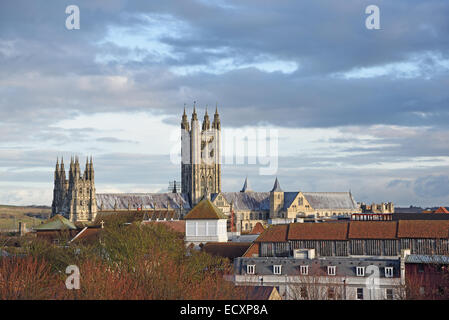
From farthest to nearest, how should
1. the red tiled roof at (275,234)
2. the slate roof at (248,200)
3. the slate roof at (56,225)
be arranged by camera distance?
the slate roof at (248,200), the slate roof at (56,225), the red tiled roof at (275,234)

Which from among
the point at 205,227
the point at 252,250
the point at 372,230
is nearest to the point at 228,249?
the point at 252,250

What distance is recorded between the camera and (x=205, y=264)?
56188 mm

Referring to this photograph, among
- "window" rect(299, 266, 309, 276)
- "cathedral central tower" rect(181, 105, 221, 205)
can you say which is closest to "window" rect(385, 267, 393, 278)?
"window" rect(299, 266, 309, 276)

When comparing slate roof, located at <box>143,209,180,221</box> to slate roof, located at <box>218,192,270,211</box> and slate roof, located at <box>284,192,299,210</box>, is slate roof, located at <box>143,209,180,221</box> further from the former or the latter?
slate roof, located at <box>284,192,299,210</box>

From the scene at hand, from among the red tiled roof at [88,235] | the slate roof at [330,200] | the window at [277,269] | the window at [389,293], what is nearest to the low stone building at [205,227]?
the red tiled roof at [88,235]

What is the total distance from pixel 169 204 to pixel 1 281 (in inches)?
5717

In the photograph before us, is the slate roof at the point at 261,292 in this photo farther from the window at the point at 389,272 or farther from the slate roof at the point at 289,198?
the slate roof at the point at 289,198

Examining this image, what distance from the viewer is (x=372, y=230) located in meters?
66.1

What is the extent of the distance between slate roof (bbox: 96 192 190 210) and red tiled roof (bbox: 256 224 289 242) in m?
103

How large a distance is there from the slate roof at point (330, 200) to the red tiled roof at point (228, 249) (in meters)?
102

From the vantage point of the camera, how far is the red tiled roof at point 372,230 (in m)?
65.2

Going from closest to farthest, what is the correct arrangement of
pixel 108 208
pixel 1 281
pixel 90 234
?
pixel 1 281 → pixel 90 234 → pixel 108 208
